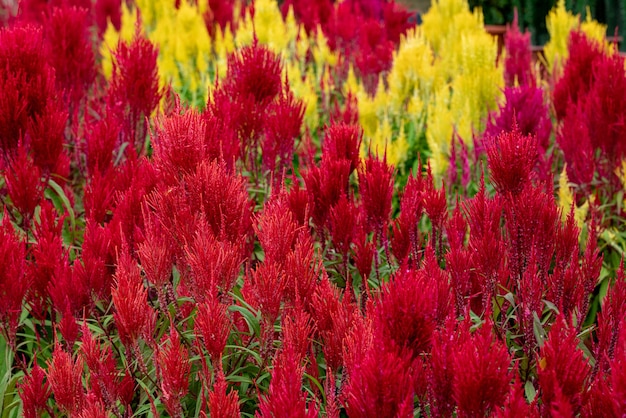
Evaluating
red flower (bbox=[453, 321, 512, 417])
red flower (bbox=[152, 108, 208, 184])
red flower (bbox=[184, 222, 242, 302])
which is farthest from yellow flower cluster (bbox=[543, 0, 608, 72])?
red flower (bbox=[453, 321, 512, 417])

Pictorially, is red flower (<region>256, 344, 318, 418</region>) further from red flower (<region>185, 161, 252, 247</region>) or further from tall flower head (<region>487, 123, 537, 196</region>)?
tall flower head (<region>487, 123, 537, 196</region>)

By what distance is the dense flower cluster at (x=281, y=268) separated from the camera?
125cm

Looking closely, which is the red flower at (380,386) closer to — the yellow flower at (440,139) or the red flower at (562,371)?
the red flower at (562,371)

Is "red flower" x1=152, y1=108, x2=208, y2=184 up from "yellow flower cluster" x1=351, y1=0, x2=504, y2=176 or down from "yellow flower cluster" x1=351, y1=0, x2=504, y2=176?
up

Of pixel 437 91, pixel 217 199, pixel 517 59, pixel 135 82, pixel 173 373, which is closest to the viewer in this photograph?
pixel 173 373

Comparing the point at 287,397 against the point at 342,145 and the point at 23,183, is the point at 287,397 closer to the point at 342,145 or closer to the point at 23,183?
the point at 342,145

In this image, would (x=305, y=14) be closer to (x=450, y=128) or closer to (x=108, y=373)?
(x=450, y=128)

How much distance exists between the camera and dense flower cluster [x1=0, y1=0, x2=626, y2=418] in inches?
49.4

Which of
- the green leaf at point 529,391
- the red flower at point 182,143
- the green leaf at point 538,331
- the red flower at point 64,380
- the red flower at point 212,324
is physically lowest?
the green leaf at point 529,391

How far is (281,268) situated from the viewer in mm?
1668

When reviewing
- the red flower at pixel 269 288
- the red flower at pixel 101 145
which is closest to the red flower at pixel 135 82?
the red flower at pixel 101 145

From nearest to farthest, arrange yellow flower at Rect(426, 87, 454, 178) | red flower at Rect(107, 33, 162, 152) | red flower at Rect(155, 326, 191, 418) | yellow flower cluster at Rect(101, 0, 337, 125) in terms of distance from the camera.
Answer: red flower at Rect(155, 326, 191, 418)
red flower at Rect(107, 33, 162, 152)
yellow flower at Rect(426, 87, 454, 178)
yellow flower cluster at Rect(101, 0, 337, 125)

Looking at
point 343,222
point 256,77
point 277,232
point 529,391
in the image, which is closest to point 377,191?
point 343,222

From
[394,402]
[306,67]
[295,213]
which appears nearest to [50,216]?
[295,213]
